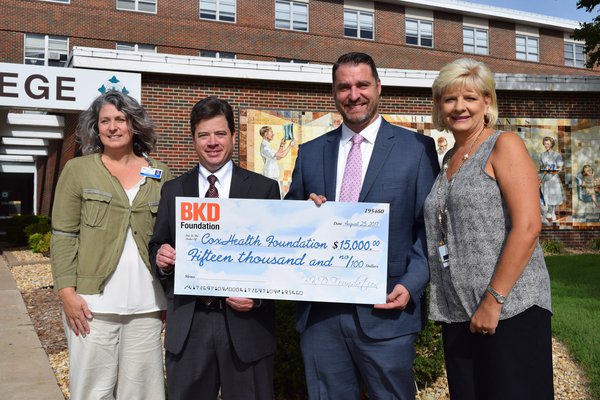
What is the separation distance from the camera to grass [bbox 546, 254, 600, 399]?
17.5 feet

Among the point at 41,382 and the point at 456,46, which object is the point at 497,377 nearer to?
the point at 41,382

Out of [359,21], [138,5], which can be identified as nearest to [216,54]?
[138,5]

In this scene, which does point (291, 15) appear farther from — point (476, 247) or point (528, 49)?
point (476, 247)

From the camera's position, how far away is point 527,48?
123 ft

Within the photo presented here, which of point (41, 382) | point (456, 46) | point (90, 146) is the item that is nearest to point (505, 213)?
point (90, 146)

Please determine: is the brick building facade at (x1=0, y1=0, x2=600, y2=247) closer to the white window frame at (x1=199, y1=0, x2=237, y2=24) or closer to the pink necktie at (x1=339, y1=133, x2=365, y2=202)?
the white window frame at (x1=199, y1=0, x2=237, y2=24)

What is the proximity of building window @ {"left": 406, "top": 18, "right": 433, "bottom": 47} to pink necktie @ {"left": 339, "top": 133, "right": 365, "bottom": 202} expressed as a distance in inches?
1308

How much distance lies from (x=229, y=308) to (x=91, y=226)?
869mm

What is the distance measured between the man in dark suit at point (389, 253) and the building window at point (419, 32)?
109 ft

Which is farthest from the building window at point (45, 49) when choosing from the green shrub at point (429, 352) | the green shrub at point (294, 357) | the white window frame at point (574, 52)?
the white window frame at point (574, 52)

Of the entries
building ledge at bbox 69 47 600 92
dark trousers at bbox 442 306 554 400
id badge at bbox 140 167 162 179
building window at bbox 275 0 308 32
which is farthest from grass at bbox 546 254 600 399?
building window at bbox 275 0 308 32

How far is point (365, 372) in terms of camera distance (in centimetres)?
272

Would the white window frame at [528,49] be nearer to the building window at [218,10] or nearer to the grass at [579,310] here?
the building window at [218,10]

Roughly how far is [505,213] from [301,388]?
8.96 feet
